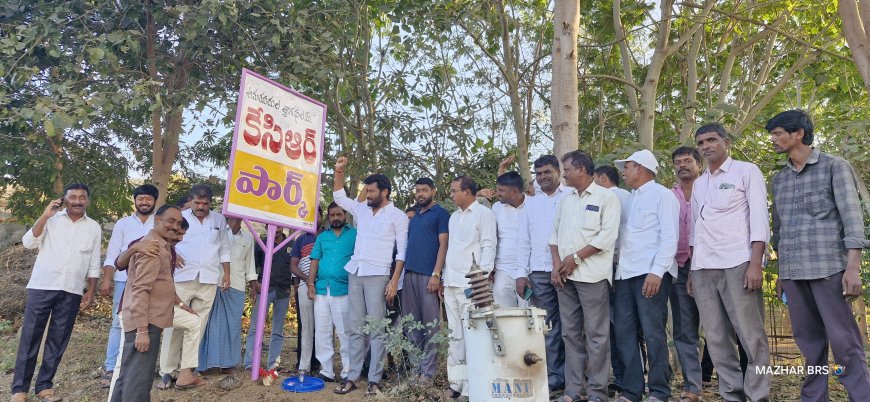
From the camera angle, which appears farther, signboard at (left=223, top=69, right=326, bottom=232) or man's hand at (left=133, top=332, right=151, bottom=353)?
signboard at (left=223, top=69, right=326, bottom=232)

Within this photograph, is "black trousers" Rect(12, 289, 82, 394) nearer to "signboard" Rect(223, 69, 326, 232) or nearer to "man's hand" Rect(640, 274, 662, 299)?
"signboard" Rect(223, 69, 326, 232)

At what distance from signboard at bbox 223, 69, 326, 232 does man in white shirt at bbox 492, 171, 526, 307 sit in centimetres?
176

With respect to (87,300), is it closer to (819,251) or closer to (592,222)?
(592,222)

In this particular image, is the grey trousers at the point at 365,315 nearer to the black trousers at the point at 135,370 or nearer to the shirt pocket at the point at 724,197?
the black trousers at the point at 135,370

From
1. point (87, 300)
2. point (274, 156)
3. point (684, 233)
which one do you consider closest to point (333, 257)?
point (274, 156)

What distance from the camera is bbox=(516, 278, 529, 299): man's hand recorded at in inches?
194

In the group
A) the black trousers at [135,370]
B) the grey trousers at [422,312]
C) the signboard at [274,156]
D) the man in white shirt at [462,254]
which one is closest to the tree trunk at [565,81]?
the man in white shirt at [462,254]

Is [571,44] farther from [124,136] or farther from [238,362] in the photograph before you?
[124,136]

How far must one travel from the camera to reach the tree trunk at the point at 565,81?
5.41m

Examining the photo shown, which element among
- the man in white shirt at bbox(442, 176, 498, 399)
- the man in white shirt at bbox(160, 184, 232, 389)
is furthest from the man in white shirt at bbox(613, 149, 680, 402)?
the man in white shirt at bbox(160, 184, 232, 389)

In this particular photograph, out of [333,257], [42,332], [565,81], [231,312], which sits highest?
[565,81]

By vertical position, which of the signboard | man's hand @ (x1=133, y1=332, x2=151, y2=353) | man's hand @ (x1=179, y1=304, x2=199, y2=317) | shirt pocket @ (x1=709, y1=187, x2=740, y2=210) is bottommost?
man's hand @ (x1=133, y1=332, x2=151, y2=353)

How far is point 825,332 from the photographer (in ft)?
12.3

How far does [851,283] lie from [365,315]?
3.63 meters
